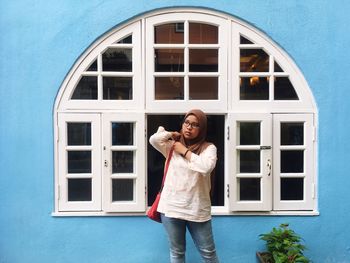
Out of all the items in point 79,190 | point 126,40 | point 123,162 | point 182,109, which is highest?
point 126,40

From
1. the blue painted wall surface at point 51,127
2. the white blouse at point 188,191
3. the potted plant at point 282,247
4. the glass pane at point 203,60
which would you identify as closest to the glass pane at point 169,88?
the glass pane at point 203,60

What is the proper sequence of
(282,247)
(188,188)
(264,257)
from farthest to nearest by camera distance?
(264,257) → (282,247) → (188,188)

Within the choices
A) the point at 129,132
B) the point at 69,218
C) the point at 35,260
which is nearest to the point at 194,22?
the point at 129,132

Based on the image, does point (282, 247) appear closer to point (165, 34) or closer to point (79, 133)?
point (79, 133)

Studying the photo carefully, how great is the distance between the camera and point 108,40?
4.20 meters

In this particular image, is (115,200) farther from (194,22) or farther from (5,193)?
(194,22)

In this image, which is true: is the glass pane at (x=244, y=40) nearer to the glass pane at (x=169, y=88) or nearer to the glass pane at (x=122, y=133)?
the glass pane at (x=169, y=88)

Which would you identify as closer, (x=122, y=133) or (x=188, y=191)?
(x=188, y=191)

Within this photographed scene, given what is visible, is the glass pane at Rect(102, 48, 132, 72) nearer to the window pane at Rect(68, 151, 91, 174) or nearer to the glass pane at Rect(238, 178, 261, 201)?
the window pane at Rect(68, 151, 91, 174)

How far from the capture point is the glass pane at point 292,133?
425 cm

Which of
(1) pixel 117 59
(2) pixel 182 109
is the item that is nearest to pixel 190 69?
(2) pixel 182 109

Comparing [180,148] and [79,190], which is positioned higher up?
[180,148]

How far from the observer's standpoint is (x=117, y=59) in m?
4.23

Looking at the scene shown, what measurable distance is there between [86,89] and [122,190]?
1055mm
